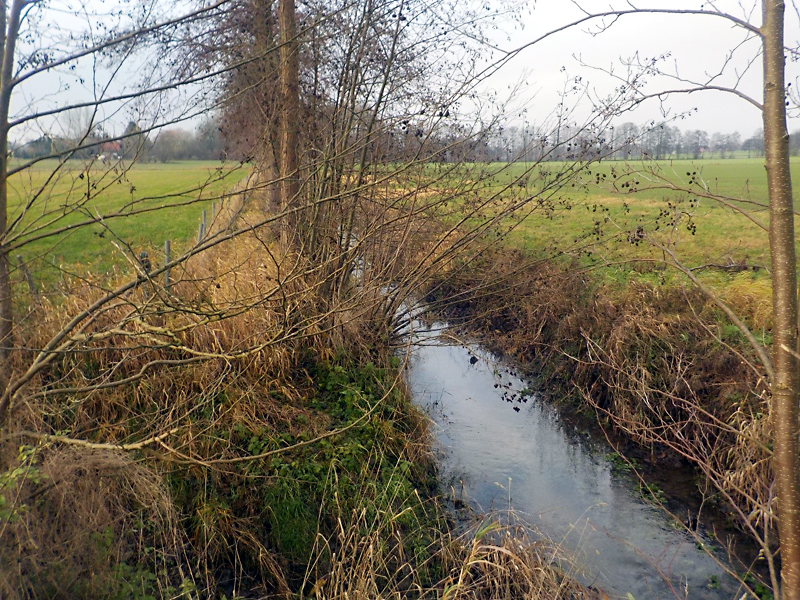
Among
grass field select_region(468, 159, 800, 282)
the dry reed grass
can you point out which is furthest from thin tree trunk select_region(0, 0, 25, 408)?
grass field select_region(468, 159, 800, 282)

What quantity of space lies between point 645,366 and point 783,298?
248 inches

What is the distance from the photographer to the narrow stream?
550cm

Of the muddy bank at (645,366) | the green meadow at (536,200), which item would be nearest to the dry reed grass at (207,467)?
the green meadow at (536,200)

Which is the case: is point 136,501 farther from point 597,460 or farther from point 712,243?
point 712,243

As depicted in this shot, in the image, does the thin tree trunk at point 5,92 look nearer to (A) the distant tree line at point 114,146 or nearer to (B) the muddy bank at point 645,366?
(A) the distant tree line at point 114,146

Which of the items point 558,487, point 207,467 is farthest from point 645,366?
point 207,467

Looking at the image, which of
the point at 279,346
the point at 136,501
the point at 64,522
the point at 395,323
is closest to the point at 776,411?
the point at 64,522

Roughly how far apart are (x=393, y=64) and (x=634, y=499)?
545 cm

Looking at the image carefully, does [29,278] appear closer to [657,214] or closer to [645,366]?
[645,366]

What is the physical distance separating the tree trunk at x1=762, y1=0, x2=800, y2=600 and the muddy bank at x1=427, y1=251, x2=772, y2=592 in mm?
3494

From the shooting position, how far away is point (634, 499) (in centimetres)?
671

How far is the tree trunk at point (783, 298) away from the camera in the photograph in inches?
80.7

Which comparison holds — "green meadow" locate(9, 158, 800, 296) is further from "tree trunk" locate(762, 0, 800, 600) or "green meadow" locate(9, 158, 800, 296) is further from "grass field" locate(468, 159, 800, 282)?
"tree trunk" locate(762, 0, 800, 600)

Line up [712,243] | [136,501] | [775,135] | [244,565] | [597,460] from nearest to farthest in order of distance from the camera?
[775,135] < [136,501] < [244,565] < [597,460] < [712,243]
